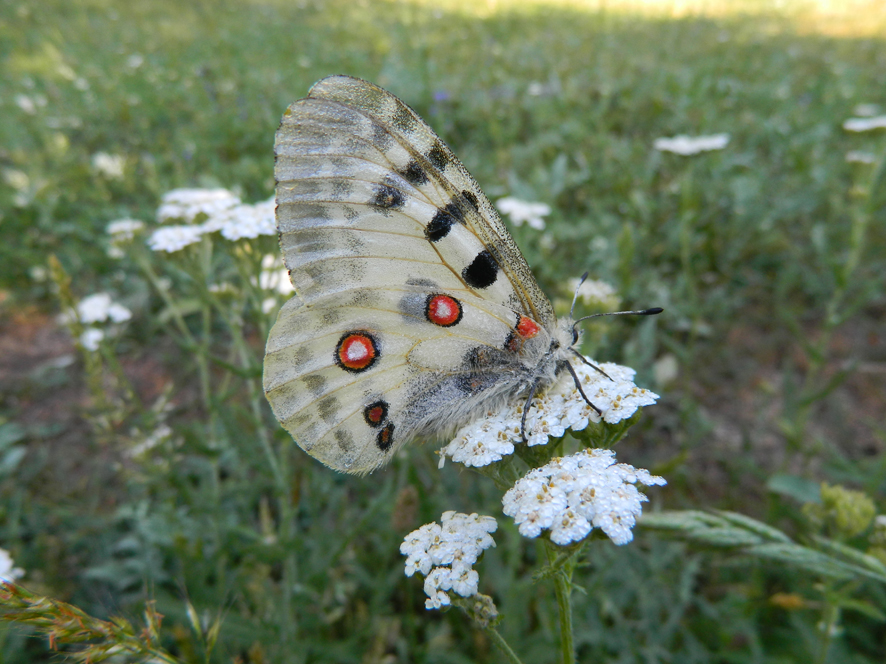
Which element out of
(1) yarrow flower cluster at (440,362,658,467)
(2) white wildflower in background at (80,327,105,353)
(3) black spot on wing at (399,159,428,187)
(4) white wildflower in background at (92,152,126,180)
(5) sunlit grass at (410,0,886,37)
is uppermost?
(5) sunlit grass at (410,0,886,37)

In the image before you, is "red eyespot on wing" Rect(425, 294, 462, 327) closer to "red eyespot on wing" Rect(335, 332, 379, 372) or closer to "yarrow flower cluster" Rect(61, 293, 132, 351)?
"red eyespot on wing" Rect(335, 332, 379, 372)

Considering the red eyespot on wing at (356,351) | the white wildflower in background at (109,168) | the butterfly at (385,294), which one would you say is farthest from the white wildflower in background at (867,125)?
the white wildflower in background at (109,168)

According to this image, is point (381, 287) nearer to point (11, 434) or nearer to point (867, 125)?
point (11, 434)

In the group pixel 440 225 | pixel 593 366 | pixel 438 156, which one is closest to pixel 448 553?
pixel 593 366

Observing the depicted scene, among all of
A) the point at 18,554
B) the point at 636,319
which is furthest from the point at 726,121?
the point at 18,554

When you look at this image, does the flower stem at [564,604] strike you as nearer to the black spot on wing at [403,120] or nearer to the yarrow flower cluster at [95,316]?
the black spot on wing at [403,120]

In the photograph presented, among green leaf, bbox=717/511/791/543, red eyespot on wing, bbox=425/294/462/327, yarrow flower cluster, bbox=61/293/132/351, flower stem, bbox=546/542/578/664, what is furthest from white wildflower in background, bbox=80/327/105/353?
green leaf, bbox=717/511/791/543
